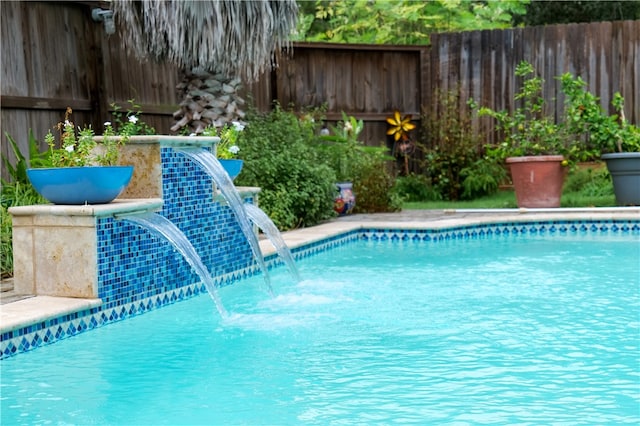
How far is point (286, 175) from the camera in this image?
8.50 m

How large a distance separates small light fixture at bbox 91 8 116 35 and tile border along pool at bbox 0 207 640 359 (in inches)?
107

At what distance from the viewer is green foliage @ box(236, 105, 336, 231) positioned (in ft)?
27.0

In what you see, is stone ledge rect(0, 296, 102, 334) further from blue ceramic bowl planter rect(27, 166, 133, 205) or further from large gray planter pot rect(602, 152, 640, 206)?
large gray planter pot rect(602, 152, 640, 206)

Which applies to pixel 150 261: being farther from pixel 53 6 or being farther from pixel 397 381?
pixel 53 6

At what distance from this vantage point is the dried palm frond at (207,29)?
25.1 feet

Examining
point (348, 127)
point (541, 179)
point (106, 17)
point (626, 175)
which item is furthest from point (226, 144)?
point (626, 175)

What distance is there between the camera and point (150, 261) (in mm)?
5254

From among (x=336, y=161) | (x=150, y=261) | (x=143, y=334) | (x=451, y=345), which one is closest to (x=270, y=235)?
(x=150, y=261)

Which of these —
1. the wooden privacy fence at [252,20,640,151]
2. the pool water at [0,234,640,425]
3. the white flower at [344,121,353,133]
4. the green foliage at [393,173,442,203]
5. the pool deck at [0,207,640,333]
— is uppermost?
the wooden privacy fence at [252,20,640,151]

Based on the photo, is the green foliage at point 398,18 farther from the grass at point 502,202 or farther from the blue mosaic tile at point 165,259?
the blue mosaic tile at point 165,259

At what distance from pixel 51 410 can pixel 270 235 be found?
128 inches

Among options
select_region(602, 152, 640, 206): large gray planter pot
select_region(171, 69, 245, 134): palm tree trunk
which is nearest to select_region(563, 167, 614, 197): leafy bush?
select_region(602, 152, 640, 206): large gray planter pot

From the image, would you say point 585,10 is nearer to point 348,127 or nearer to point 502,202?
point 502,202

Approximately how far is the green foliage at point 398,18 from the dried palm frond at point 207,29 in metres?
10.0
